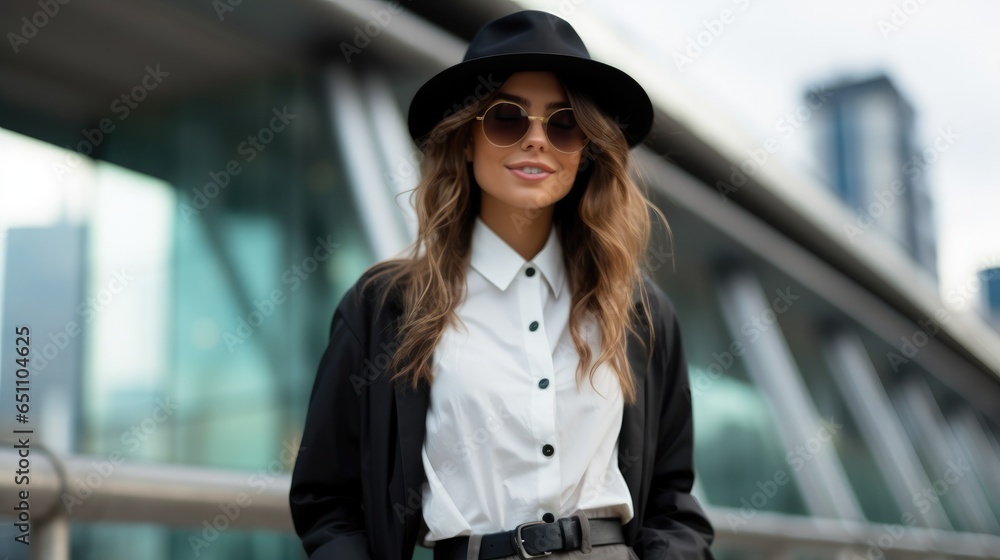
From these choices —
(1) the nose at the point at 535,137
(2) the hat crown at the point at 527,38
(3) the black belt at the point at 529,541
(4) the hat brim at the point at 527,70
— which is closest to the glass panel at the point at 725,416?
(4) the hat brim at the point at 527,70

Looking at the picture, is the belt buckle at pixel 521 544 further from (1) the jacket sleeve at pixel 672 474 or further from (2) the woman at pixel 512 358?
(1) the jacket sleeve at pixel 672 474

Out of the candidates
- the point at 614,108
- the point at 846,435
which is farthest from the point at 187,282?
the point at 846,435

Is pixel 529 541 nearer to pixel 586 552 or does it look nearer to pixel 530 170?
pixel 586 552

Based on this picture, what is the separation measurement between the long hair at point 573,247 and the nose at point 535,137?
0.10 meters

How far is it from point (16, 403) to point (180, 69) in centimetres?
154

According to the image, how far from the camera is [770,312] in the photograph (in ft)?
26.9

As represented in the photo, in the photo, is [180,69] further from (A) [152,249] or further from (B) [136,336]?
(B) [136,336]

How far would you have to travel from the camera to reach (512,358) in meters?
1.98

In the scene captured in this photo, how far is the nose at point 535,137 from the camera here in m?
2.02

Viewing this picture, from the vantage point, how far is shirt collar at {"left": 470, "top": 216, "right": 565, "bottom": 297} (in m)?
2.09

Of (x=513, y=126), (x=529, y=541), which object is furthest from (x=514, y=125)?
(x=529, y=541)

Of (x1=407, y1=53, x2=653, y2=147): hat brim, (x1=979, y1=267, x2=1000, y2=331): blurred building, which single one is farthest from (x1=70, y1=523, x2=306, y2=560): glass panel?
(x1=979, y1=267, x2=1000, y2=331): blurred building

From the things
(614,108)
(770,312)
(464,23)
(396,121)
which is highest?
(464,23)

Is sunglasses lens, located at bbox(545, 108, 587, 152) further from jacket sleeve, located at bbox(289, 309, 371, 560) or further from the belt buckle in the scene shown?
the belt buckle
